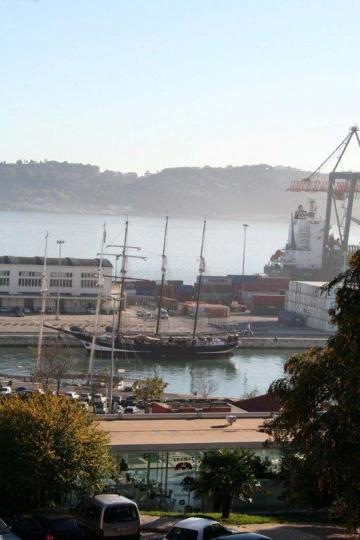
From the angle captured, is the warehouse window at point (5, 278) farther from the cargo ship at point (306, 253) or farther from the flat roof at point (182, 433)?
the flat roof at point (182, 433)

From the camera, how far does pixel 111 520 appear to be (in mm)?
6188

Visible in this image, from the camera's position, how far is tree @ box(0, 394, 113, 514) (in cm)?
667

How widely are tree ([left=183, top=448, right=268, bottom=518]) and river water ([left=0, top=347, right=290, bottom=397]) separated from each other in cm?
1391

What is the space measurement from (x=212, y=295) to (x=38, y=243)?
44.8 metres

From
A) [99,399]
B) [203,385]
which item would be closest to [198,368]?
[203,385]

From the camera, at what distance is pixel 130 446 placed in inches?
299

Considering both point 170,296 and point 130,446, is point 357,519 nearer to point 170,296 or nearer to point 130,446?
point 130,446

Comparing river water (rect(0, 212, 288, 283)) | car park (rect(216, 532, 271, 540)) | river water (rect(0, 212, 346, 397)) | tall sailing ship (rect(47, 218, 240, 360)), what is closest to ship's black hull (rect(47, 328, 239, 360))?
tall sailing ship (rect(47, 218, 240, 360))

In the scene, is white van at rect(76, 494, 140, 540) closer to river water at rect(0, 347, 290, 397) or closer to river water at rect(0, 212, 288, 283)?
river water at rect(0, 347, 290, 397)

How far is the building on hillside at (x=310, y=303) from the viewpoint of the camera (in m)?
31.7

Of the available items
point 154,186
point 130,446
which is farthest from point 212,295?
point 154,186

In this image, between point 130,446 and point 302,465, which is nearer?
point 302,465

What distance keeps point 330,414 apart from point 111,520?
1350mm

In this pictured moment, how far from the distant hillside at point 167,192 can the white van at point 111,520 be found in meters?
149
